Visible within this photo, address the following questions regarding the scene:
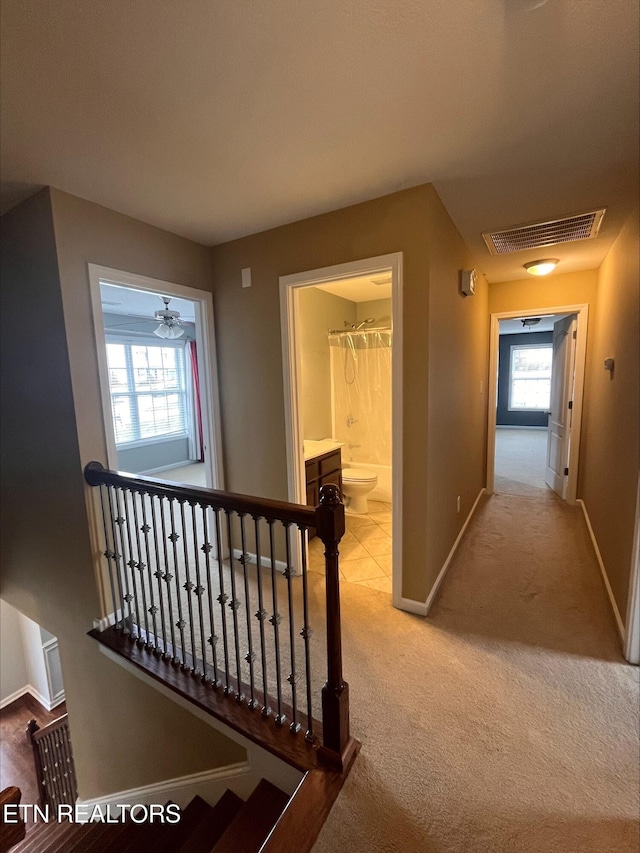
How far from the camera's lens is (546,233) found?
2686 mm

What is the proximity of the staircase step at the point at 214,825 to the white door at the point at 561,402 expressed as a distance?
162 inches

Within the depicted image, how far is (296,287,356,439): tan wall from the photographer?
3.98m

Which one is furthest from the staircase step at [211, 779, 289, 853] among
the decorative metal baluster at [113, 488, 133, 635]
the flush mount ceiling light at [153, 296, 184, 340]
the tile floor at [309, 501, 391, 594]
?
the flush mount ceiling light at [153, 296, 184, 340]

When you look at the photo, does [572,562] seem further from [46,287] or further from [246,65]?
[46,287]

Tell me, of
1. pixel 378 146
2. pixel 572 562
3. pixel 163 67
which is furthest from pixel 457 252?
pixel 572 562

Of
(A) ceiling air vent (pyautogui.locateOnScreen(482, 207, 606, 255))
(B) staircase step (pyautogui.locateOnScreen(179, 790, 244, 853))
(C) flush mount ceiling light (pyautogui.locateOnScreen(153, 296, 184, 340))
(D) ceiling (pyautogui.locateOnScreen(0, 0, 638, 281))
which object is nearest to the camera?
(D) ceiling (pyautogui.locateOnScreen(0, 0, 638, 281))

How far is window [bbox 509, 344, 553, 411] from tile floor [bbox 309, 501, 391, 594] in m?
7.11

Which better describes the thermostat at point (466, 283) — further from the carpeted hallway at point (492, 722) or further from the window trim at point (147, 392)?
the window trim at point (147, 392)

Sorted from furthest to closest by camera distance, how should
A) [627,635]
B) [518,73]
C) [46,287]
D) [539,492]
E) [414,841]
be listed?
[539,492], [46,287], [627,635], [518,73], [414,841]

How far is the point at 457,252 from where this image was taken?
264 cm

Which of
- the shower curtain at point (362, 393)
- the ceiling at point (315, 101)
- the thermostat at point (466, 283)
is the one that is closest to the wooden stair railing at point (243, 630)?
the ceiling at point (315, 101)

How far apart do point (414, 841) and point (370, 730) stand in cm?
39

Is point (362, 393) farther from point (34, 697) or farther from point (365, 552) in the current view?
point (34, 697)

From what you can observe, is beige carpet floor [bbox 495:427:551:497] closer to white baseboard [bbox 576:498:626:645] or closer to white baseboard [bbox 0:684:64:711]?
white baseboard [bbox 576:498:626:645]
